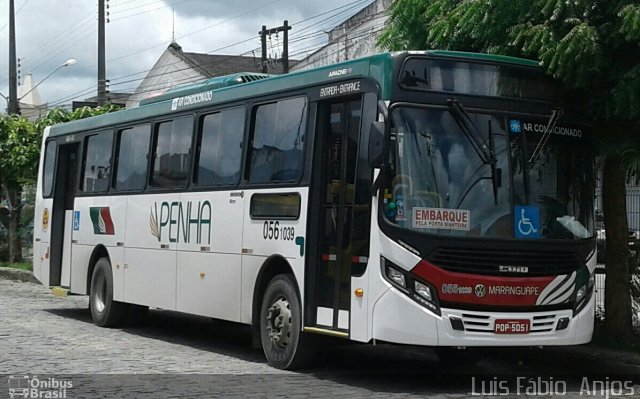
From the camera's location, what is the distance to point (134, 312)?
16.6m

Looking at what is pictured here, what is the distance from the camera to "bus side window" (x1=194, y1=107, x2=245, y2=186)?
12.9 m

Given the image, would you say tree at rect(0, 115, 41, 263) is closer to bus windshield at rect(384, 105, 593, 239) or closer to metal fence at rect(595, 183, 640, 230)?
metal fence at rect(595, 183, 640, 230)

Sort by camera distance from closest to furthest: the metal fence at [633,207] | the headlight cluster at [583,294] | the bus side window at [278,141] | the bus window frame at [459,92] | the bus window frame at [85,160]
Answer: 1. the bus window frame at [459,92]
2. the headlight cluster at [583,294]
3. the bus side window at [278,141]
4. the metal fence at [633,207]
5. the bus window frame at [85,160]

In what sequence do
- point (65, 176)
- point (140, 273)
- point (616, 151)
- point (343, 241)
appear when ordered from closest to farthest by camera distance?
point (343, 241) → point (616, 151) → point (140, 273) → point (65, 176)

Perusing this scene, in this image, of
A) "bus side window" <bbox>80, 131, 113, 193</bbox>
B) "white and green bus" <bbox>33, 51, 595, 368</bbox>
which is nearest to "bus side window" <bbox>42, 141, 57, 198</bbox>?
"bus side window" <bbox>80, 131, 113, 193</bbox>

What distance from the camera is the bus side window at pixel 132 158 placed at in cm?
1561

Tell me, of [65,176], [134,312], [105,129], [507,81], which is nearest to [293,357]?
[507,81]

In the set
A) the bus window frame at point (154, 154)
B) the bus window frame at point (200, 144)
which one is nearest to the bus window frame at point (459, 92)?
the bus window frame at point (200, 144)

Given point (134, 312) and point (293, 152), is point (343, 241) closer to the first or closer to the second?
point (293, 152)

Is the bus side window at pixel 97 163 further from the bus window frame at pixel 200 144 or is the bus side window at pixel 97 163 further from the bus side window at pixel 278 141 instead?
the bus side window at pixel 278 141

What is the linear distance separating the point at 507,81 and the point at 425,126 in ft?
3.61

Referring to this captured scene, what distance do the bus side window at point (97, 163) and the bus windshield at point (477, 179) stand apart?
7.57 metres

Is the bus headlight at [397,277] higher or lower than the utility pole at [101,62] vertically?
lower

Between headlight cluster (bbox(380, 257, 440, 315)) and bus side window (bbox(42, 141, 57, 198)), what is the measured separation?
32.9ft
